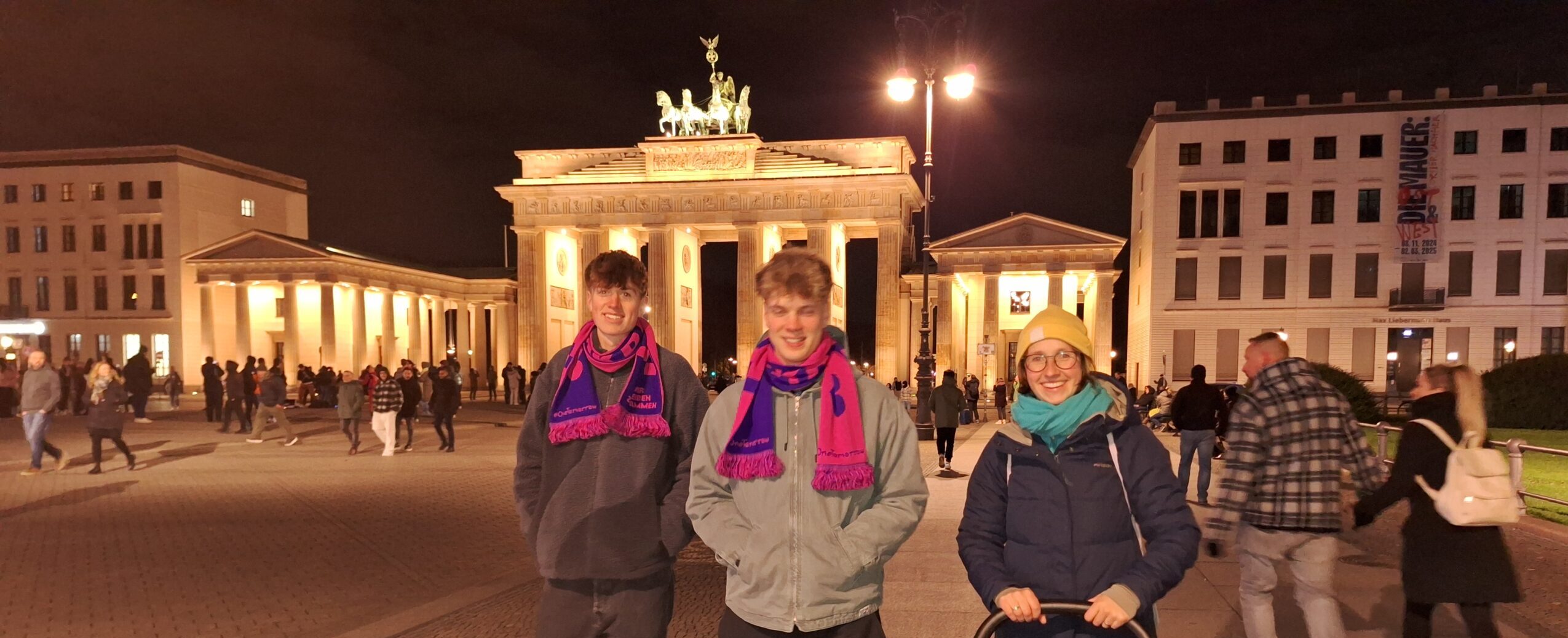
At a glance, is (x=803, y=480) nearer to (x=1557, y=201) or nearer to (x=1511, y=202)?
(x=1511, y=202)

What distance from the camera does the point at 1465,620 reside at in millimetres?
3980

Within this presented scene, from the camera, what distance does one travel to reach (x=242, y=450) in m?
16.6

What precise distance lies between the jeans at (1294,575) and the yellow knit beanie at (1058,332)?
6.74ft

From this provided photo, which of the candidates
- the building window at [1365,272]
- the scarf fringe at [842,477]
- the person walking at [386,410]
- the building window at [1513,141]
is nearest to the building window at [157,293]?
the person walking at [386,410]

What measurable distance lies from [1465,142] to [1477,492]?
45618 mm

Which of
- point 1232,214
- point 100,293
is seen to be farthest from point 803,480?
point 100,293

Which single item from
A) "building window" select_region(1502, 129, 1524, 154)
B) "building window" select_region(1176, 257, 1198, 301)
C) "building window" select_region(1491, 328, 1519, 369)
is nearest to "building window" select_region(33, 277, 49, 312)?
"building window" select_region(1176, 257, 1198, 301)

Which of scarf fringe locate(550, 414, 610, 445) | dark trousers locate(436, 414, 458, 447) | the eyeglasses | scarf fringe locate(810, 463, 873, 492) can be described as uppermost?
the eyeglasses

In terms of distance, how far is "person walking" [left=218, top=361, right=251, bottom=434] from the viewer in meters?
20.2

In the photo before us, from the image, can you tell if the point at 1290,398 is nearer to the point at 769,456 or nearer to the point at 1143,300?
the point at 769,456

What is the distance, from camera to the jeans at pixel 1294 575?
4121mm

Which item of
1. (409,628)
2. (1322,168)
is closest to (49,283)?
(409,628)

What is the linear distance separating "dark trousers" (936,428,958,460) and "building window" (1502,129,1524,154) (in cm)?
3996

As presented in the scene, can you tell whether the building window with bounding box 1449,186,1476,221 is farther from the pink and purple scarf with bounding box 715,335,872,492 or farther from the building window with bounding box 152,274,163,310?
the building window with bounding box 152,274,163,310
